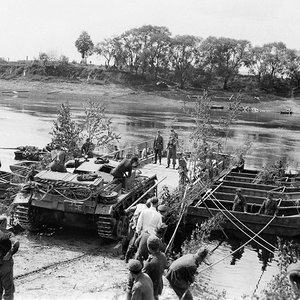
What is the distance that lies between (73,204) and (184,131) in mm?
33583

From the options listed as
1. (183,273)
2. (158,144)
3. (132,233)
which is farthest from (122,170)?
(158,144)

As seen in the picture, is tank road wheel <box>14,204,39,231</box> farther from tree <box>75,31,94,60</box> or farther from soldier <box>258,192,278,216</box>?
tree <box>75,31,94,60</box>

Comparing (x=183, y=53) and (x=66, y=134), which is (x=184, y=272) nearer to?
(x=66, y=134)

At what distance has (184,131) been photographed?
46719mm

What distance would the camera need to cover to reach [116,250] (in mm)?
13547

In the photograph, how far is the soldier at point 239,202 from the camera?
16.7 m

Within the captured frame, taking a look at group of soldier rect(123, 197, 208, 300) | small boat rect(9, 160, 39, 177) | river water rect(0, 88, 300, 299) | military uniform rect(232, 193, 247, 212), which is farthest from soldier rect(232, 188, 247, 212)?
small boat rect(9, 160, 39, 177)

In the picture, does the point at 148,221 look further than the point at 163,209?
No

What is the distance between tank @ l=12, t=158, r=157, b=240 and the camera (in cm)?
1369

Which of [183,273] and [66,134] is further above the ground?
[183,273]

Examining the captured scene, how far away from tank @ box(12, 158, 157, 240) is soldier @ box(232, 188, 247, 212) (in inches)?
156

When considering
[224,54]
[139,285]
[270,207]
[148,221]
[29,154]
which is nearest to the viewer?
[139,285]

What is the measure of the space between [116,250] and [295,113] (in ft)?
229

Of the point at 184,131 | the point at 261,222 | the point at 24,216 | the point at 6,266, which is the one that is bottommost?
the point at 184,131
